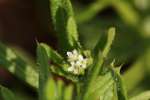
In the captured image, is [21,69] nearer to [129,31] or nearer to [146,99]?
[146,99]

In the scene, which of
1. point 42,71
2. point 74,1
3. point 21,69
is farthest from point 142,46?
point 42,71

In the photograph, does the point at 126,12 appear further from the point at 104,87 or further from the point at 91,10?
the point at 104,87

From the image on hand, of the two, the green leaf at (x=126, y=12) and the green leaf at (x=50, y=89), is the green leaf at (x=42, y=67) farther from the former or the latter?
the green leaf at (x=126, y=12)

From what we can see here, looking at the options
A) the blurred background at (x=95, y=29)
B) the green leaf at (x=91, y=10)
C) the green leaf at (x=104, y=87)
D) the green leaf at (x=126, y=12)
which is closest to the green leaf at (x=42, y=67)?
the green leaf at (x=104, y=87)

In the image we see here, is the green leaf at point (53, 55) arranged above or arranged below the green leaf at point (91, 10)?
below

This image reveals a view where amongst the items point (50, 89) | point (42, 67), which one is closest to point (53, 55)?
point (42, 67)

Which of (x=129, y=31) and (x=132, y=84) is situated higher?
(x=129, y=31)
